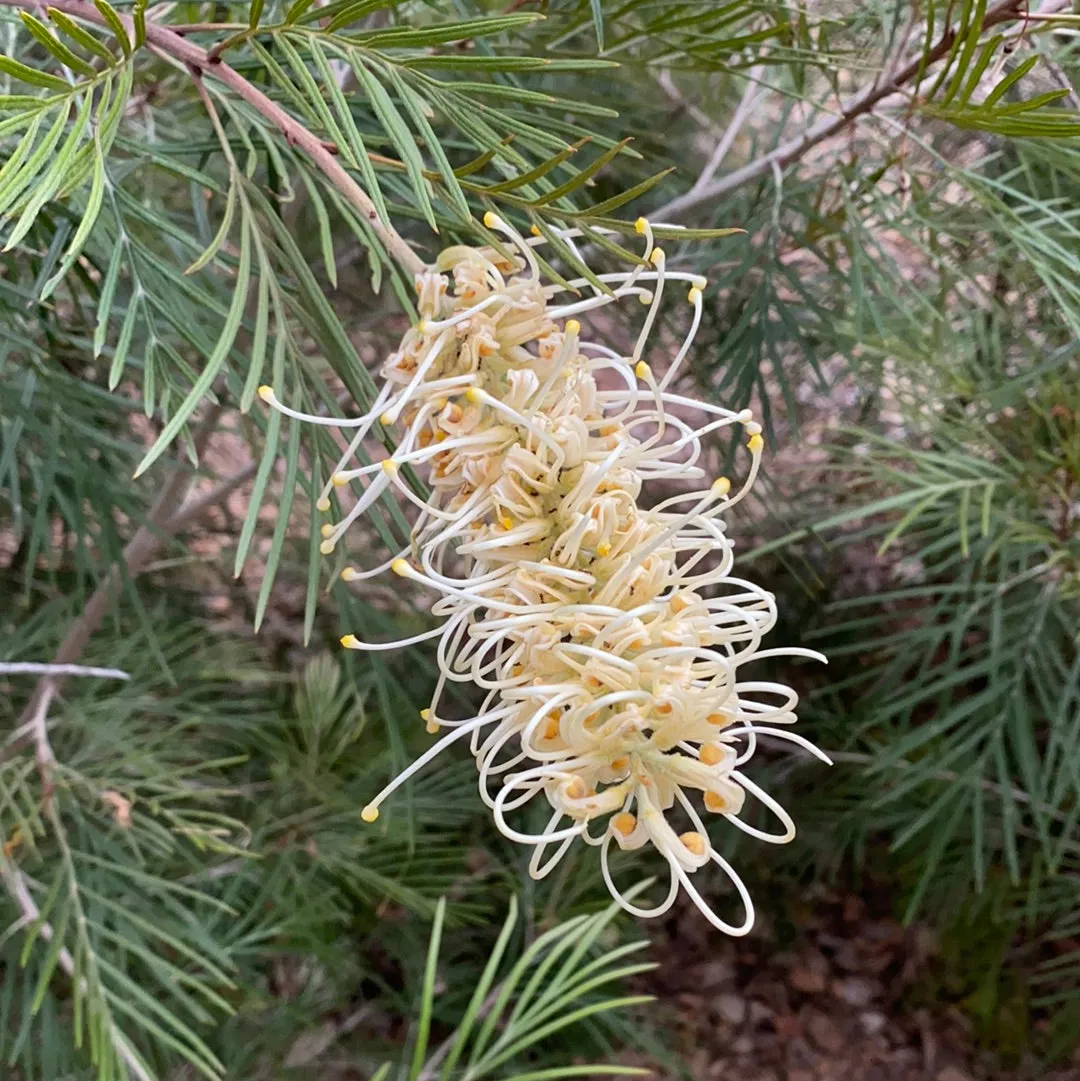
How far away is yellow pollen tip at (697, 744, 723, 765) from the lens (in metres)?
0.17

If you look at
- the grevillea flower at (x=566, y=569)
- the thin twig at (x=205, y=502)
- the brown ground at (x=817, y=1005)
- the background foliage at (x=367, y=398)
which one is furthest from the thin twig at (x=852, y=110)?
the brown ground at (x=817, y=1005)

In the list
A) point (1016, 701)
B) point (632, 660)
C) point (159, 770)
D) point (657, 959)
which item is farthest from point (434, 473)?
point (657, 959)

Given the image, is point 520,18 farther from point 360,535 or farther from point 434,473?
point 360,535

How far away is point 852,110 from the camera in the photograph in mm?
340

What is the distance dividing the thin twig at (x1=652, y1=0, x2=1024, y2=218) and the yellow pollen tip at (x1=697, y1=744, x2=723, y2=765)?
201 millimetres

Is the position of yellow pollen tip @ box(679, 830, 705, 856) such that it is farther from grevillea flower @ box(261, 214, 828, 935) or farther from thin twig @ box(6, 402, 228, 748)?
thin twig @ box(6, 402, 228, 748)

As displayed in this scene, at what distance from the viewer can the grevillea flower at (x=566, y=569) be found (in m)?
0.17

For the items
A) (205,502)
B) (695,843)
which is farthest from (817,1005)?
(695,843)

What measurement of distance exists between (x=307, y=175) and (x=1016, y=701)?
1.77 ft

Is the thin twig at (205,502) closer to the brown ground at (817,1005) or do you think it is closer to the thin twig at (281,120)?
the thin twig at (281,120)

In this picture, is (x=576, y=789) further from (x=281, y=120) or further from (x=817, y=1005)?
(x=817, y=1005)

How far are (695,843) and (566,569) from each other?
0.19 feet

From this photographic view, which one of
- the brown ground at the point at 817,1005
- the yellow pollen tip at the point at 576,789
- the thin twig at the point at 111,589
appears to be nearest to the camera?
the yellow pollen tip at the point at 576,789

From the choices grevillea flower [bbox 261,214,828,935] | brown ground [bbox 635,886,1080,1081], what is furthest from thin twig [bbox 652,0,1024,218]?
brown ground [bbox 635,886,1080,1081]
